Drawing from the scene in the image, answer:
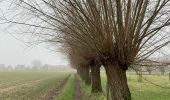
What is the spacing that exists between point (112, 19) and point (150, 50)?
6.36 feet

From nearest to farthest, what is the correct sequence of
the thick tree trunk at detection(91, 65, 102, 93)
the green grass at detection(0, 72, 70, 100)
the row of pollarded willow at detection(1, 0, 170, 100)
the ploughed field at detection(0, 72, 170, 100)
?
1. the row of pollarded willow at detection(1, 0, 170, 100)
2. the ploughed field at detection(0, 72, 170, 100)
3. the thick tree trunk at detection(91, 65, 102, 93)
4. the green grass at detection(0, 72, 70, 100)

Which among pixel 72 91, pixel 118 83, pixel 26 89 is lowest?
pixel 26 89

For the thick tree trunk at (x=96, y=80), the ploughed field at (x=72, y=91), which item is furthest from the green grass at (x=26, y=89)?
the thick tree trunk at (x=96, y=80)

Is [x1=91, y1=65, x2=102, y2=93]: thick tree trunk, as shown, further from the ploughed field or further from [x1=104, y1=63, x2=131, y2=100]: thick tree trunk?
[x1=104, y1=63, x2=131, y2=100]: thick tree trunk

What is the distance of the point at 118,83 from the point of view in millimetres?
10680

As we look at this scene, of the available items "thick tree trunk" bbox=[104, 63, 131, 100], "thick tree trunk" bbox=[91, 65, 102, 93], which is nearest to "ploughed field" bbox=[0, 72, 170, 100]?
"thick tree trunk" bbox=[91, 65, 102, 93]

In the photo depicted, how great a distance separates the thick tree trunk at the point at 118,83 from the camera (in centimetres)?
1063

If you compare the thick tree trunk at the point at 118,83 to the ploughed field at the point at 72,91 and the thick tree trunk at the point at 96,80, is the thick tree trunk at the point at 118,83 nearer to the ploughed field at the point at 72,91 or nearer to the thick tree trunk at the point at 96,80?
the ploughed field at the point at 72,91

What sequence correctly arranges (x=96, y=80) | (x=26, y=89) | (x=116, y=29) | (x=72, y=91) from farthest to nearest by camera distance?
1. (x=26, y=89)
2. (x=72, y=91)
3. (x=96, y=80)
4. (x=116, y=29)

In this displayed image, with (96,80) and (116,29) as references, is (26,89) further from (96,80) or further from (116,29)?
(116,29)

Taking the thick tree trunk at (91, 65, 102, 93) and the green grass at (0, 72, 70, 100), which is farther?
the green grass at (0, 72, 70, 100)

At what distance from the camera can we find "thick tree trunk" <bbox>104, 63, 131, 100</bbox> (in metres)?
10.6

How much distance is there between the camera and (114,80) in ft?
35.3

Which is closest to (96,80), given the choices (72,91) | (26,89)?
(72,91)
